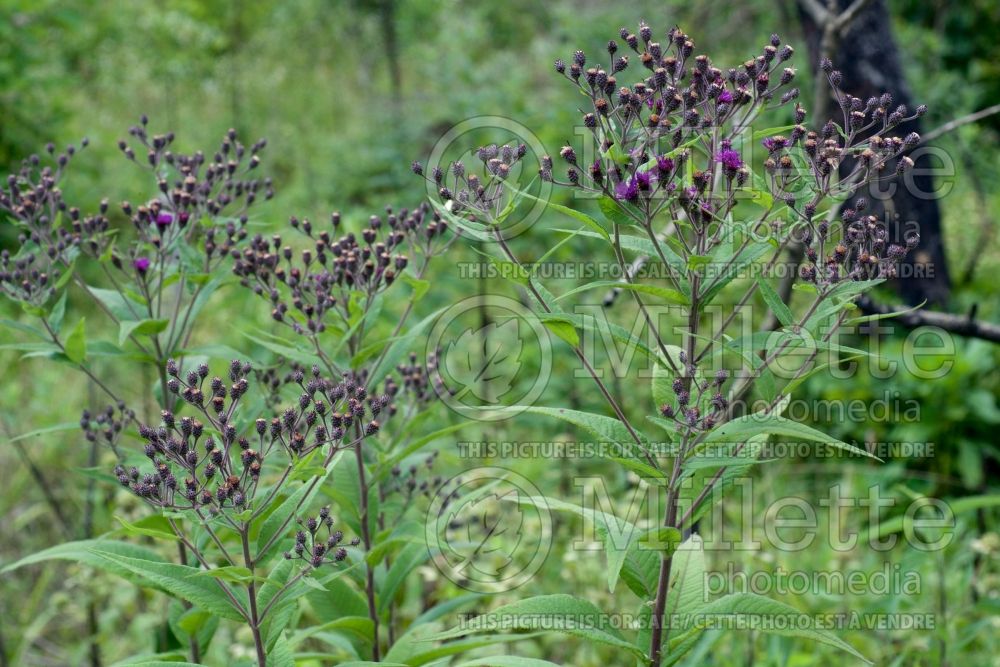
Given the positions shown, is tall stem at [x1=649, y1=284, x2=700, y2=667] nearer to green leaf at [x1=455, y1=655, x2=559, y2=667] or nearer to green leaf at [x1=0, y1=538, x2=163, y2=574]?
green leaf at [x1=455, y1=655, x2=559, y2=667]

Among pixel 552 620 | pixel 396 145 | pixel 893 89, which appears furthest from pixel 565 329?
pixel 396 145

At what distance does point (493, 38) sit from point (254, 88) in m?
3.53

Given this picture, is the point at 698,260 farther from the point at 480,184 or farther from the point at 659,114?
the point at 480,184

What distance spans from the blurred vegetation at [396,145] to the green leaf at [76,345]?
0.52 m

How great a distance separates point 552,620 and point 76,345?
1.26 meters

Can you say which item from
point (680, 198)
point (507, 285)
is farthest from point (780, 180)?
point (507, 285)

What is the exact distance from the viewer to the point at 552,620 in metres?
1.63

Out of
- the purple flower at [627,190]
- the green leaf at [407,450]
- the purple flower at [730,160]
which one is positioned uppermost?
the purple flower at [730,160]

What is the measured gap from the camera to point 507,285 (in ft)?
21.7

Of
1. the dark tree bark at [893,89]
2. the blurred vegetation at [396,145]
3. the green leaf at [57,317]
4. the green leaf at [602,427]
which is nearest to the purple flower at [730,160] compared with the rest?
the green leaf at [602,427]

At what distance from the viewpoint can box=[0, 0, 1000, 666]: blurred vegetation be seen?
3.62 m

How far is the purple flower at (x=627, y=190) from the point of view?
5.09ft

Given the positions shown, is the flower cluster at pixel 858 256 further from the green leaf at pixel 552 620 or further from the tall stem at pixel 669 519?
the green leaf at pixel 552 620

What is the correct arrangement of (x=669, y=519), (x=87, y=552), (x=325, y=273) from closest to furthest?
(x=669, y=519), (x=87, y=552), (x=325, y=273)
